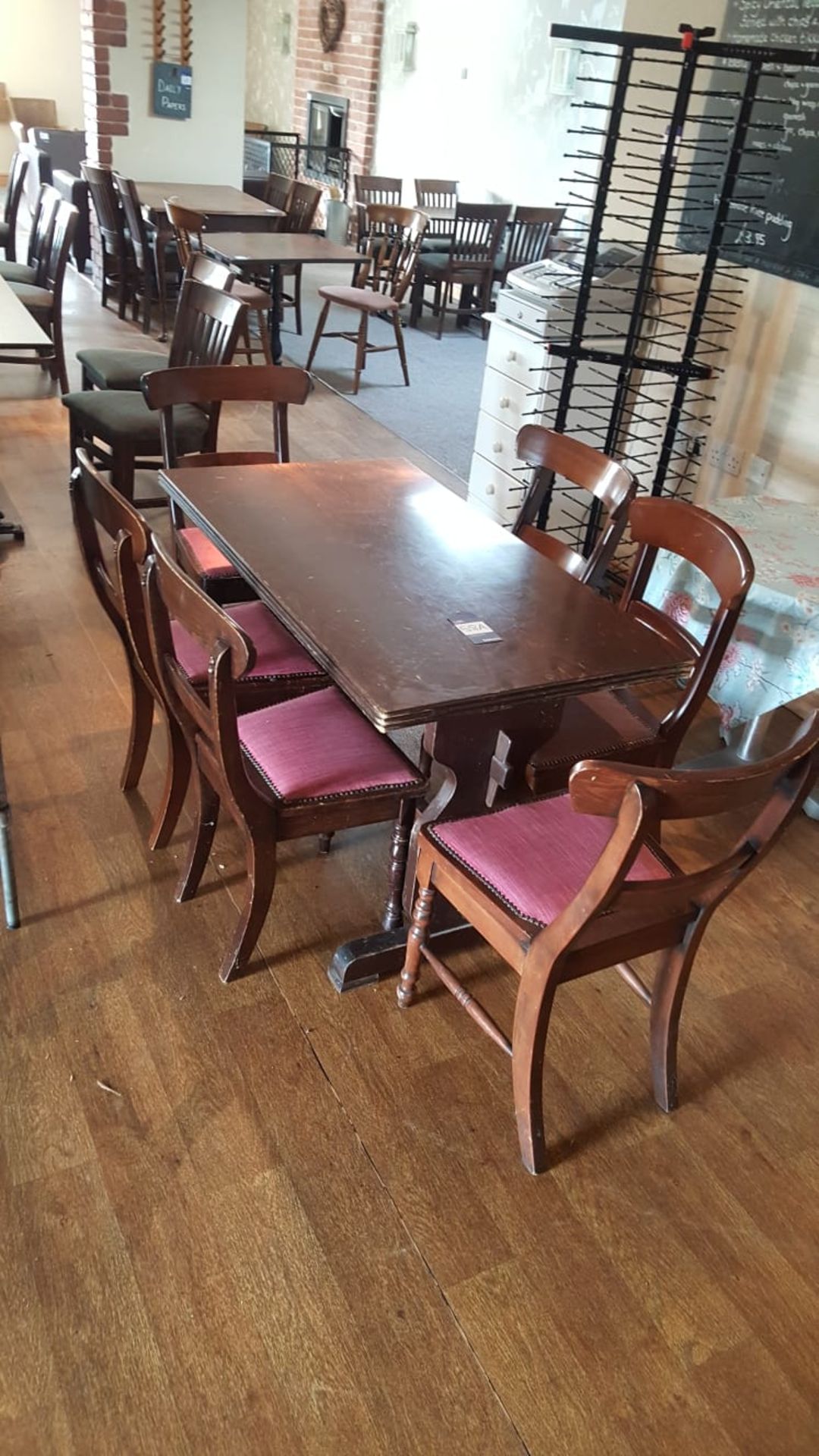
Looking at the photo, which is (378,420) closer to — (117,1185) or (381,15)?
(117,1185)

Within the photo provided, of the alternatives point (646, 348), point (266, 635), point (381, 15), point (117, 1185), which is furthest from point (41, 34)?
point (117, 1185)

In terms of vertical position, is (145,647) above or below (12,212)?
below

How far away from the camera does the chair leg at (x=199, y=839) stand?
196cm

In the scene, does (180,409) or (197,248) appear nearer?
(180,409)

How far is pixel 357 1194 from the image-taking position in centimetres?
157

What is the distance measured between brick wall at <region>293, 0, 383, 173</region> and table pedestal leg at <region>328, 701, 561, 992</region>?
8.17m

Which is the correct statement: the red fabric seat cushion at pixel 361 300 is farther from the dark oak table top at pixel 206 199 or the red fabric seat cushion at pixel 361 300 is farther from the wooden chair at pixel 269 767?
the wooden chair at pixel 269 767

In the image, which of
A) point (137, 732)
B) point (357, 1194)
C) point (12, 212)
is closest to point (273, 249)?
point (12, 212)

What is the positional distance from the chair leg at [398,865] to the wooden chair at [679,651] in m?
0.24

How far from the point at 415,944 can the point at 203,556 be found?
1123 mm

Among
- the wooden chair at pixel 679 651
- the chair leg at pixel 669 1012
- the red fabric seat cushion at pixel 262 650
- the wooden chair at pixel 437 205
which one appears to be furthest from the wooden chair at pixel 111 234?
the chair leg at pixel 669 1012

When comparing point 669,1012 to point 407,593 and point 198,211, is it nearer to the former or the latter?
point 407,593

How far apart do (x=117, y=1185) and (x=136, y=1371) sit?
270mm

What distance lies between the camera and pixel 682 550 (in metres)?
2.09
